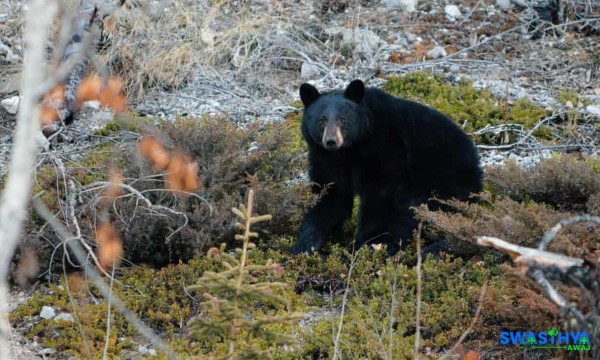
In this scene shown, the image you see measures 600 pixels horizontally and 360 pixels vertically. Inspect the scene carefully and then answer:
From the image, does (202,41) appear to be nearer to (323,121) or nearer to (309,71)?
(309,71)

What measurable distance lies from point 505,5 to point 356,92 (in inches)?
212

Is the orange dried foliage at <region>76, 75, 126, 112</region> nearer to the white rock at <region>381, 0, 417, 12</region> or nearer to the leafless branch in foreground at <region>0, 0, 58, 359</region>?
the white rock at <region>381, 0, 417, 12</region>

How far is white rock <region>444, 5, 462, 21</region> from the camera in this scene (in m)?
11.2

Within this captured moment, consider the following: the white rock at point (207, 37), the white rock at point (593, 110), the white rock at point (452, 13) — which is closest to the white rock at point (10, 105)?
the white rock at point (207, 37)

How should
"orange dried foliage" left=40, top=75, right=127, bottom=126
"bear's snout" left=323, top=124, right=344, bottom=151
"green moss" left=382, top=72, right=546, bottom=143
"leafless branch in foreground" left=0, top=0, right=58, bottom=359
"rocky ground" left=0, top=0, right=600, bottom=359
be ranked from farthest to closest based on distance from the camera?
"rocky ground" left=0, top=0, right=600, bottom=359 < "green moss" left=382, top=72, right=546, bottom=143 < "orange dried foliage" left=40, top=75, right=127, bottom=126 < "bear's snout" left=323, top=124, right=344, bottom=151 < "leafless branch in foreground" left=0, top=0, right=58, bottom=359

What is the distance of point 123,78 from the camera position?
9.88 meters

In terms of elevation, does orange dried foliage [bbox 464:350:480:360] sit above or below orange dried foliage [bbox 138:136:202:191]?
below

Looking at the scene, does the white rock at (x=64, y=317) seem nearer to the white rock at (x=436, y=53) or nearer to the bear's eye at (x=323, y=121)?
the bear's eye at (x=323, y=121)

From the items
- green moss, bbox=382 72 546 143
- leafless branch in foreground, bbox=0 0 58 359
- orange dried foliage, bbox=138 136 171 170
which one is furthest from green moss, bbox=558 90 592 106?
leafless branch in foreground, bbox=0 0 58 359

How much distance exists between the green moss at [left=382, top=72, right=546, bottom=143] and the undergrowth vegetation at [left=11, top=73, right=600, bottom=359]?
4.02 feet

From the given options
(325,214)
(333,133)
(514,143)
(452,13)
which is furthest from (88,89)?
(452,13)

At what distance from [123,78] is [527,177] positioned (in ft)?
16.8

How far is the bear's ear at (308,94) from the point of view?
22.0 ft

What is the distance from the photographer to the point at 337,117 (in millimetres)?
6480
